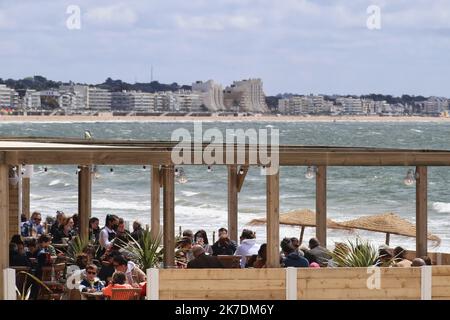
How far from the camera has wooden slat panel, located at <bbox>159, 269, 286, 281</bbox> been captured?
487 inches

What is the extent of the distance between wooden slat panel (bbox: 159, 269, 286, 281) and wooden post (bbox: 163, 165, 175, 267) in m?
1.86

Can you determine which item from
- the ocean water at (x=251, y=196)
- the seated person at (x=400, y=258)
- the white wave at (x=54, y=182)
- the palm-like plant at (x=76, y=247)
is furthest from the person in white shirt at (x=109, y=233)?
the white wave at (x=54, y=182)

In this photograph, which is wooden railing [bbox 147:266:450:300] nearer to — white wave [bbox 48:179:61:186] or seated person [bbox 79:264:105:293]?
seated person [bbox 79:264:105:293]

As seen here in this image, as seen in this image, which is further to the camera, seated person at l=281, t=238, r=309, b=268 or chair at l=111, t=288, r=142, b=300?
seated person at l=281, t=238, r=309, b=268

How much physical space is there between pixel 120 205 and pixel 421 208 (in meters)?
29.0

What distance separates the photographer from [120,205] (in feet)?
143

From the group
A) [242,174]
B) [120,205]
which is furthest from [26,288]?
[120,205]

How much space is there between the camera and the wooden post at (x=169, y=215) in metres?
14.2

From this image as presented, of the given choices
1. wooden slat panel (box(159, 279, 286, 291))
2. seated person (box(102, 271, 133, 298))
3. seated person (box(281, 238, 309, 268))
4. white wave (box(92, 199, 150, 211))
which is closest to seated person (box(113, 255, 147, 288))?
seated person (box(102, 271, 133, 298))

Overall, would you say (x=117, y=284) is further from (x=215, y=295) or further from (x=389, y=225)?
(x=389, y=225)

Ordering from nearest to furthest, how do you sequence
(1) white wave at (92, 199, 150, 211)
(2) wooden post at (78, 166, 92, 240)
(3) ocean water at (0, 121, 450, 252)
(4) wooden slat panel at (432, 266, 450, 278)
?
(4) wooden slat panel at (432, 266, 450, 278), (2) wooden post at (78, 166, 92, 240), (3) ocean water at (0, 121, 450, 252), (1) white wave at (92, 199, 150, 211)

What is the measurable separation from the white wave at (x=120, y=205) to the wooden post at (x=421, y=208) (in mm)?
26059

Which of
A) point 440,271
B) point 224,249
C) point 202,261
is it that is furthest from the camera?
point 224,249
